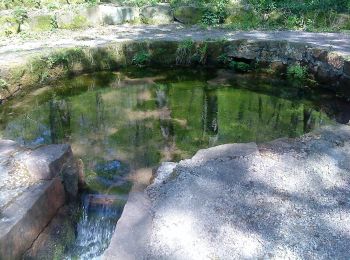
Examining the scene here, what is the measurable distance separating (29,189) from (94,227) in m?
0.90

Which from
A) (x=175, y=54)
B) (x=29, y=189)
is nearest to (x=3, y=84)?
(x=175, y=54)

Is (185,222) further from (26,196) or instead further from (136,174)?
(136,174)

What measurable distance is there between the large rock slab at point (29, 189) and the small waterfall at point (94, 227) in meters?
0.30

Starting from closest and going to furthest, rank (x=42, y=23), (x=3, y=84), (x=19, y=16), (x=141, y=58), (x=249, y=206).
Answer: (x=249, y=206) → (x=3, y=84) → (x=141, y=58) → (x=19, y=16) → (x=42, y=23)

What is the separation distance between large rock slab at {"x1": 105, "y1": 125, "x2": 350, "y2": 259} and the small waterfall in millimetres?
953

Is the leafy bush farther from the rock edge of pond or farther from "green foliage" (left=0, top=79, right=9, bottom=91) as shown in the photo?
the rock edge of pond

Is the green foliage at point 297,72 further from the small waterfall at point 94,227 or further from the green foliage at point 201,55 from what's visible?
the small waterfall at point 94,227

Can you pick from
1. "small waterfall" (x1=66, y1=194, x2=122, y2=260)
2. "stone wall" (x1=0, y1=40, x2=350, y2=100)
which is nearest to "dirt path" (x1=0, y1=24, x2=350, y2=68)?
"stone wall" (x1=0, y1=40, x2=350, y2=100)

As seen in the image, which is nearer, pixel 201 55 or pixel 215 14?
pixel 201 55

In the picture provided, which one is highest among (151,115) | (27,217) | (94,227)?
(27,217)

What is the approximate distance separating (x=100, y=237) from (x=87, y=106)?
410 cm

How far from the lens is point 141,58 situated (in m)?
9.98

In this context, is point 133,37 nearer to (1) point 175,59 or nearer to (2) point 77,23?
(1) point 175,59

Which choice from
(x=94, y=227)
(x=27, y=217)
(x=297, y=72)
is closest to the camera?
(x=27, y=217)
